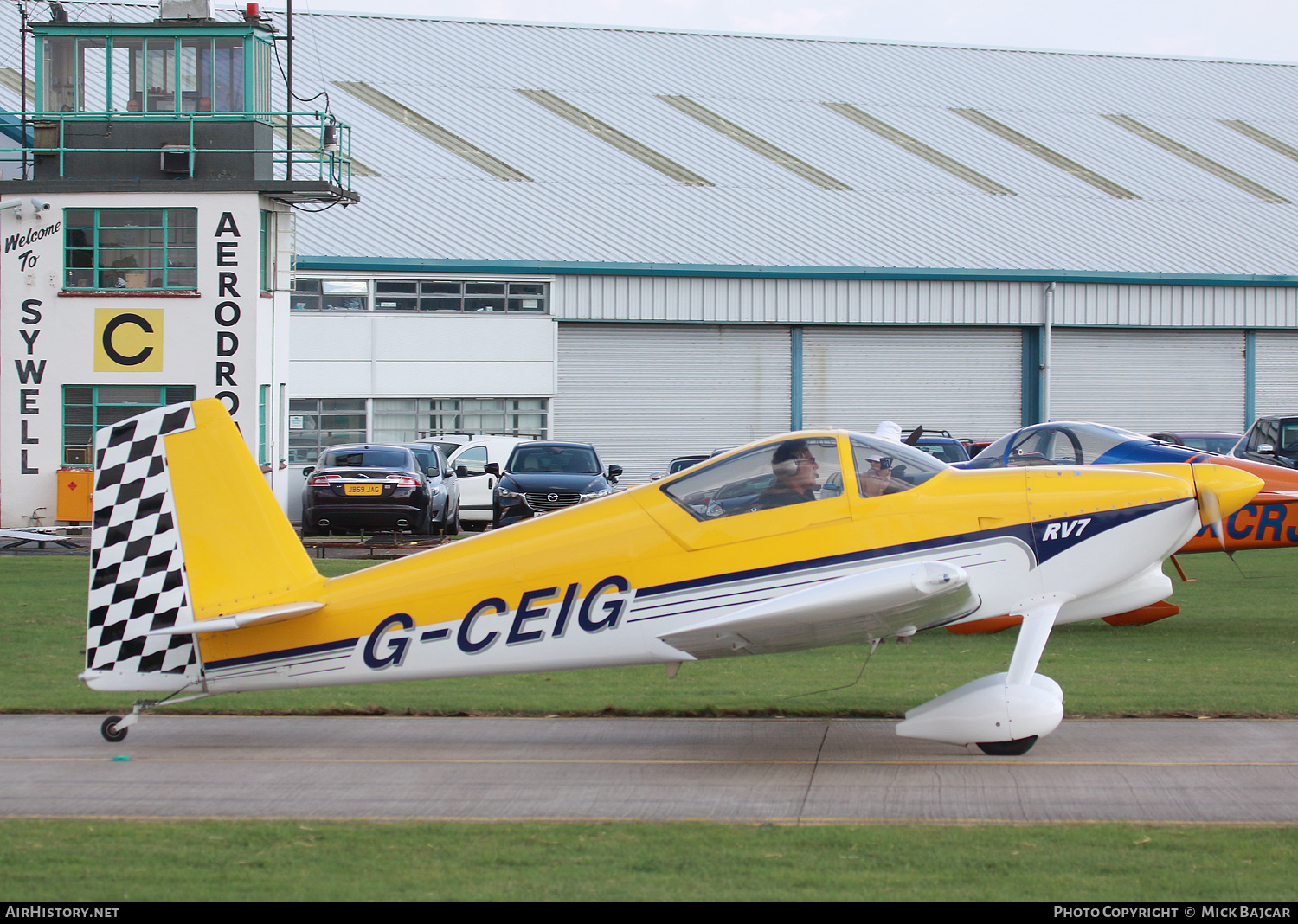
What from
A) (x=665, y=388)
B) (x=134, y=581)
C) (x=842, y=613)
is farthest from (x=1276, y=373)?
(x=134, y=581)

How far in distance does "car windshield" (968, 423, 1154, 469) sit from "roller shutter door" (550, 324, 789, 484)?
63.2ft

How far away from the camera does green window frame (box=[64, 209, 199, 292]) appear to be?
2089 cm

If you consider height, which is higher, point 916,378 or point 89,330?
point 89,330

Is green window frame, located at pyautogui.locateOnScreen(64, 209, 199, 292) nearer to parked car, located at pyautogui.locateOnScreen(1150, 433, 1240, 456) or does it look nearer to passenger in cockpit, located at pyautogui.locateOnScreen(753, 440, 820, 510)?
passenger in cockpit, located at pyautogui.locateOnScreen(753, 440, 820, 510)

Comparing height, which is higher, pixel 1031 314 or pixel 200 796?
pixel 1031 314

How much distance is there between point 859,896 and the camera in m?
5.29

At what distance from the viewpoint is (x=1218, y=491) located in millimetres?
8125

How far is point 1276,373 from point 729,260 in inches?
657

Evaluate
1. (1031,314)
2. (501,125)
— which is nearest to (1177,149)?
(1031,314)

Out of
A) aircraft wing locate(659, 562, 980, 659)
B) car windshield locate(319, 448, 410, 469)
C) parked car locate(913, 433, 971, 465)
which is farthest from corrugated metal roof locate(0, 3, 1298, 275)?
aircraft wing locate(659, 562, 980, 659)

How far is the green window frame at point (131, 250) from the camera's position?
68.5ft

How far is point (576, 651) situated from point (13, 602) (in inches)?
355

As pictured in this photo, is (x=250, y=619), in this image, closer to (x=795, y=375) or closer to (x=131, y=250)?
(x=131, y=250)

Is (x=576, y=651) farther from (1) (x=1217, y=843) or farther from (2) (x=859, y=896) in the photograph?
(1) (x=1217, y=843)
